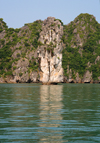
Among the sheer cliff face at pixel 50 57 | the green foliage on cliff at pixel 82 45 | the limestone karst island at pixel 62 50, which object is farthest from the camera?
the green foliage on cliff at pixel 82 45

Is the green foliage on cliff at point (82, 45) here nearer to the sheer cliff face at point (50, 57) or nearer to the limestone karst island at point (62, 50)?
the limestone karst island at point (62, 50)

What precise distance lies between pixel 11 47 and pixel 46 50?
244 ft

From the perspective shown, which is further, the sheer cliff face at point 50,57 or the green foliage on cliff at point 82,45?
the green foliage on cliff at point 82,45

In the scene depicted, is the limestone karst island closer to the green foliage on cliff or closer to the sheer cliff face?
the green foliage on cliff

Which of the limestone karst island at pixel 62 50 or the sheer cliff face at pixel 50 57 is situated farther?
the limestone karst island at pixel 62 50

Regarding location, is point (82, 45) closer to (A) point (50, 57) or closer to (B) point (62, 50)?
(B) point (62, 50)

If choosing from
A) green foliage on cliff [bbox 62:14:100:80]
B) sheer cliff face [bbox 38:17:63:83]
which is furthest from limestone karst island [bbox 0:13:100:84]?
sheer cliff face [bbox 38:17:63:83]

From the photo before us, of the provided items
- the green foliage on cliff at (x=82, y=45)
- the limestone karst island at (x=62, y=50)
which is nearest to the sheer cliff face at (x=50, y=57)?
the limestone karst island at (x=62, y=50)

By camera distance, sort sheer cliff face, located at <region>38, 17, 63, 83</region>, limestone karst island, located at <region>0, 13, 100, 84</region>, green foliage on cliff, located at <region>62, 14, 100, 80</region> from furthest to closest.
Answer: green foliage on cliff, located at <region>62, 14, 100, 80</region>, limestone karst island, located at <region>0, 13, 100, 84</region>, sheer cliff face, located at <region>38, 17, 63, 83</region>

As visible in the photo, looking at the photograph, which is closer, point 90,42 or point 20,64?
point 20,64

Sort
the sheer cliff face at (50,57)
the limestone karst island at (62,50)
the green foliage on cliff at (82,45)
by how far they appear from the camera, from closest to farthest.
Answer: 1. the sheer cliff face at (50,57)
2. the limestone karst island at (62,50)
3. the green foliage on cliff at (82,45)

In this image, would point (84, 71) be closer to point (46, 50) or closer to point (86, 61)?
point (86, 61)

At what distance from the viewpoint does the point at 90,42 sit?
175750 mm

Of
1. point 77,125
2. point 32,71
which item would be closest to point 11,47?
point 32,71
